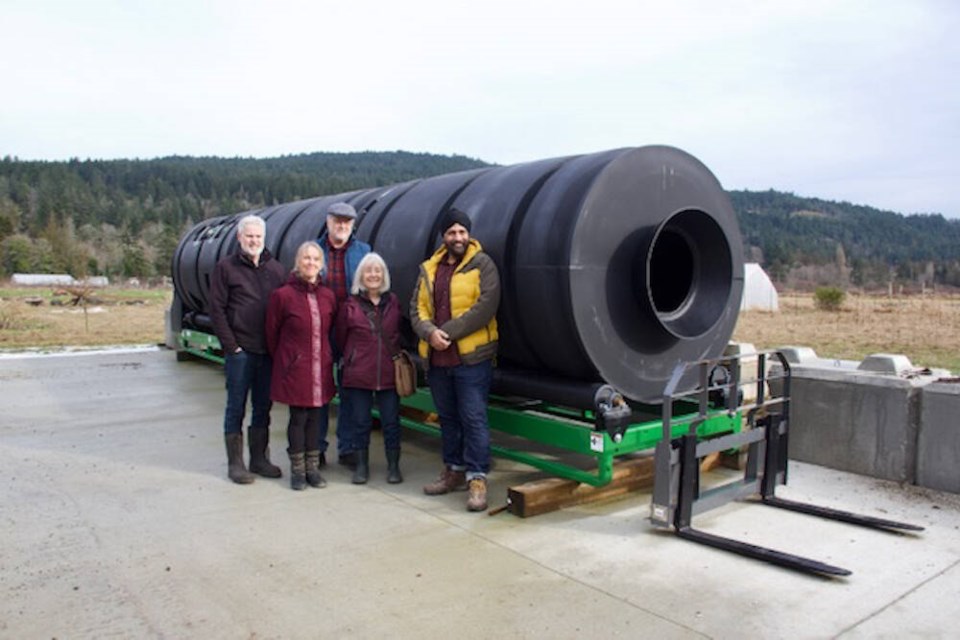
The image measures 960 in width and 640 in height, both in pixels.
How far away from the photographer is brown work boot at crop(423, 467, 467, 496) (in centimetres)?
512

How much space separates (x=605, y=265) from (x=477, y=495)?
1735mm

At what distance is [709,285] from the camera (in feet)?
17.5

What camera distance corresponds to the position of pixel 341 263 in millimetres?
5766

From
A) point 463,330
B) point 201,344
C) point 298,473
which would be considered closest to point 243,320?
point 298,473

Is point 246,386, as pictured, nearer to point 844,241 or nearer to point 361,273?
point 361,273

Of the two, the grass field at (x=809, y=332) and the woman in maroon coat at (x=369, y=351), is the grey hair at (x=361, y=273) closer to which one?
the woman in maroon coat at (x=369, y=351)

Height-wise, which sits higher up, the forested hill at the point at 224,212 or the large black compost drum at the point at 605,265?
the forested hill at the point at 224,212

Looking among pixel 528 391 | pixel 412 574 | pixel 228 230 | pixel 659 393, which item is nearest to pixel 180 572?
pixel 412 574

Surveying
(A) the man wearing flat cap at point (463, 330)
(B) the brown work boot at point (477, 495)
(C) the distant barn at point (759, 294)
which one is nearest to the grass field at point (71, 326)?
(A) the man wearing flat cap at point (463, 330)

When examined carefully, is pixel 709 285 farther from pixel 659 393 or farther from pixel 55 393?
pixel 55 393

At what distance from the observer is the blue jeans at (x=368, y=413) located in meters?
5.41

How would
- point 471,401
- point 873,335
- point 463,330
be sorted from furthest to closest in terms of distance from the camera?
point 873,335
point 471,401
point 463,330

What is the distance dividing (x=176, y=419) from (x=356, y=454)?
11.0 feet

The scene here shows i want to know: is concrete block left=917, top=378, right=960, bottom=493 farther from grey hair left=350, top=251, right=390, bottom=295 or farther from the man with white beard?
the man with white beard
